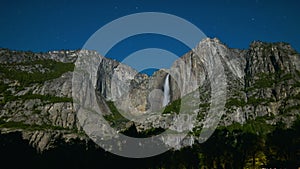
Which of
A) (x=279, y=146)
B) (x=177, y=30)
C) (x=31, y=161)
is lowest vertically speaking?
(x=31, y=161)

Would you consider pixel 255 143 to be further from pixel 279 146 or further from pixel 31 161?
pixel 31 161

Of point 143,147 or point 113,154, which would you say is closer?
point 113,154

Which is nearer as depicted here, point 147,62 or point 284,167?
point 284,167

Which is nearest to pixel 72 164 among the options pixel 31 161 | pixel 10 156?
pixel 31 161

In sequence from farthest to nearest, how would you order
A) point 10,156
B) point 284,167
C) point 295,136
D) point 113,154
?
point 113,154 → point 295,136 → point 284,167 → point 10,156

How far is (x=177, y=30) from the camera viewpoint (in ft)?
255

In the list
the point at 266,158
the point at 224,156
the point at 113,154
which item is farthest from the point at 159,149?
the point at 266,158

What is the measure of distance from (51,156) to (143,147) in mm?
36490

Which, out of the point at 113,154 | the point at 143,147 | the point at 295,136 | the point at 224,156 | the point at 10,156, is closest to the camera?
the point at 10,156

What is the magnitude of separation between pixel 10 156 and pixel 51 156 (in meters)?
13.6

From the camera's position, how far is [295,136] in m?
73.4

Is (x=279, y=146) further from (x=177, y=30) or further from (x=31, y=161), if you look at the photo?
(x=31, y=161)

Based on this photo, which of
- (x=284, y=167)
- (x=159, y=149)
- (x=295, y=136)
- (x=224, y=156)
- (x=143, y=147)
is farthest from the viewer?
(x=159, y=149)

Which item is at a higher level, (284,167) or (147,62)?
(147,62)
